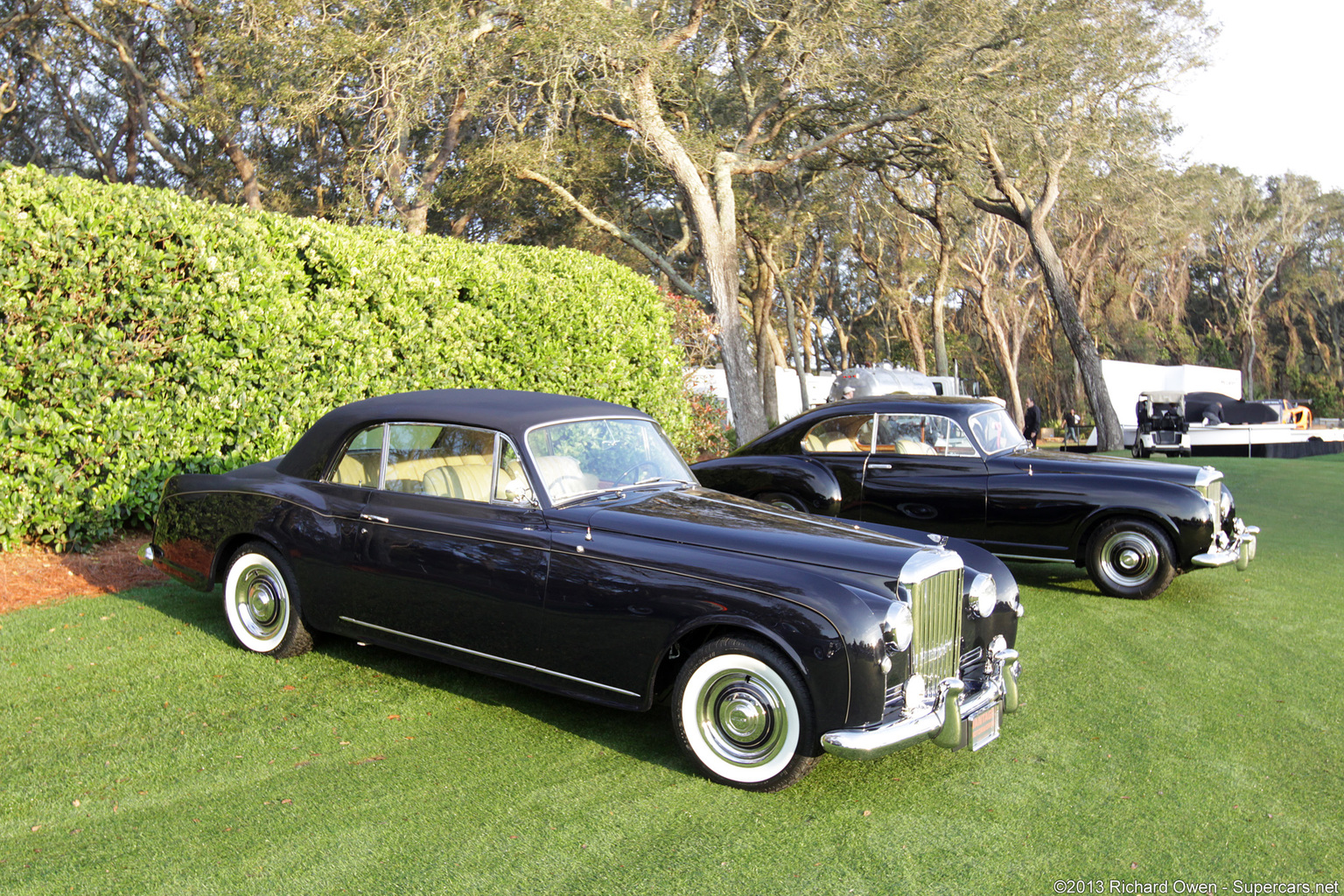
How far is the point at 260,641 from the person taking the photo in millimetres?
5668

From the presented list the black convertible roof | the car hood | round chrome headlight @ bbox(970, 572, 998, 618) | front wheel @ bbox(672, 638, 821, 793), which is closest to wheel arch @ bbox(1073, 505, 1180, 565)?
round chrome headlight @ bbox(970, 572, 998, 618)

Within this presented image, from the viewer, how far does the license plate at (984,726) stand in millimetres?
4047

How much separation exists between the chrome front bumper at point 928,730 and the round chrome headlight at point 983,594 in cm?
36

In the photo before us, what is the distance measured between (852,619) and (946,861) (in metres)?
0.94

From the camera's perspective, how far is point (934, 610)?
4172 mm

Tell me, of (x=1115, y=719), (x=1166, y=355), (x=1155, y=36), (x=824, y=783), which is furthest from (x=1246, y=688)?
(x=1166, y=355)

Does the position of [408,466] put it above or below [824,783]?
above

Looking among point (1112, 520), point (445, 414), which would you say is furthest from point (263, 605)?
point (1112, 520)

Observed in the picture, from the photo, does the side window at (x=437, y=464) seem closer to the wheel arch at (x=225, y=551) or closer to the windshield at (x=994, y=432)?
the wheel arch at (x=225, y=551)

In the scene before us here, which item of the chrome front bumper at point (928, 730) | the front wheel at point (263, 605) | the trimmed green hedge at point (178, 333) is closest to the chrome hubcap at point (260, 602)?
the front wheel at point (263, 605)

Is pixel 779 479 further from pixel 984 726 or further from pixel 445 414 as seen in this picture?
pixel 984 726

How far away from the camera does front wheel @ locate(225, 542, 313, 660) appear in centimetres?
552

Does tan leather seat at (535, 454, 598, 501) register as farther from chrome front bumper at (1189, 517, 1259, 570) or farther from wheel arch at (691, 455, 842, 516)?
chrome front bumper at (1189, 517, 1259, 570)

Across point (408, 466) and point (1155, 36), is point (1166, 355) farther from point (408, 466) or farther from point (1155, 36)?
point (408, 466)
